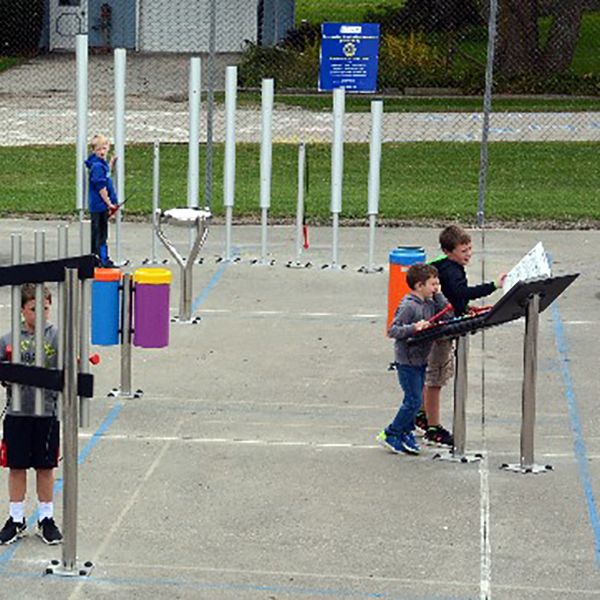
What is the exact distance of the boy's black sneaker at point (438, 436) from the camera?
11.3 m

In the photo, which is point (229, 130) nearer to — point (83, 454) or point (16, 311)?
point (83, 454)

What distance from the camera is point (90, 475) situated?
1054 cm

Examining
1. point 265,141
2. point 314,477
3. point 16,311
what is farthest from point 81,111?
point 16,311

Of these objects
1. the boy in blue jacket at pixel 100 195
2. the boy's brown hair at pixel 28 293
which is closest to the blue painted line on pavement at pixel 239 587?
the boy's brown hair at pixel 28 293

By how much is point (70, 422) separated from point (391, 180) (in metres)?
16.1

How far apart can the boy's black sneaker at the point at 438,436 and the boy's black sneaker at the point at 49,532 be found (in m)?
2.93

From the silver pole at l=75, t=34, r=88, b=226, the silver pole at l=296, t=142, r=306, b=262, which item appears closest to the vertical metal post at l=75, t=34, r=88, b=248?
the silver pole at l=75, t=34, r=88, b=226

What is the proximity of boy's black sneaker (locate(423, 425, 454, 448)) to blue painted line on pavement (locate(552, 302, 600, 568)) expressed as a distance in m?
0.83

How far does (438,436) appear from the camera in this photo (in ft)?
37.0

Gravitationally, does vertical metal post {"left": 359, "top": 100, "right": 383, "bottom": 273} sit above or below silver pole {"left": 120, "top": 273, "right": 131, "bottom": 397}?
above

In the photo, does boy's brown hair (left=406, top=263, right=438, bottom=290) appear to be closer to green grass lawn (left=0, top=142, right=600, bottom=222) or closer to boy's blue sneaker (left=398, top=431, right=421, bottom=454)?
boy's blue sneaker (left=398, top=431, right=421, bottom=454)

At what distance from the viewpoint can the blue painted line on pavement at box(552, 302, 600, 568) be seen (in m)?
9.87

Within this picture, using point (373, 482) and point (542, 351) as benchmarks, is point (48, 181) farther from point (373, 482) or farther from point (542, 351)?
point (373, 482)

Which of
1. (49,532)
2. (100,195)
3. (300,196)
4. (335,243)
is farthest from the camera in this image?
(335,243)
